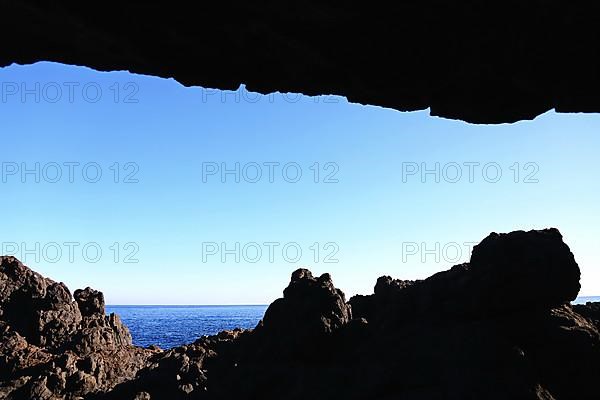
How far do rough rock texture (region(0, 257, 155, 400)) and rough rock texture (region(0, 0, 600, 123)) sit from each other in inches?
927

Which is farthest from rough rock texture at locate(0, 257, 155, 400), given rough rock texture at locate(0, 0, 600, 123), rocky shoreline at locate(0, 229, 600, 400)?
rough rock texture at locate(0, 0, 600, 123)

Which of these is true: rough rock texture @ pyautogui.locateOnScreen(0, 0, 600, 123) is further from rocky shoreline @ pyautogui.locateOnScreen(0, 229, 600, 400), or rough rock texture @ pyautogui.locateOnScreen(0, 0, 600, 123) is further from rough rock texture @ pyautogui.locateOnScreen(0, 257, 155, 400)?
rough rock texture @ pyautogui.locateOnScreen(0, 257, 155, 400)

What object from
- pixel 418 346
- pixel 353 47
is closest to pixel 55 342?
pixel 418 346

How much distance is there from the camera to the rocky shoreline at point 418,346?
1209cm

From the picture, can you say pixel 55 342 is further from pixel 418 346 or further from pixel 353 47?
pixel 353 47

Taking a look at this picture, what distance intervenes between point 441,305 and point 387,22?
12718 mm

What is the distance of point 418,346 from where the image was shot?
13.8 metres

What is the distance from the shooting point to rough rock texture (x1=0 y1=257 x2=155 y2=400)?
2486 cm

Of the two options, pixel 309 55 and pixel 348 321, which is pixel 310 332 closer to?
pixel 348 321

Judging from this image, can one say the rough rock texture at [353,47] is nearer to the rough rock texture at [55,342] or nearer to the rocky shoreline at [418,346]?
the rocky shoreline at [418,346]

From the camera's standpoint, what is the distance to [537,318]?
44.3ft

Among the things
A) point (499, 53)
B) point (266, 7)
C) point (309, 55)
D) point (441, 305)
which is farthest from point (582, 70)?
point (441, 305)

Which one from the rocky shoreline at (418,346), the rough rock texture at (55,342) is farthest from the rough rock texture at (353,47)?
the rough rock texture at (55,342)

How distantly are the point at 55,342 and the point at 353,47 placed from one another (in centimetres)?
3453
